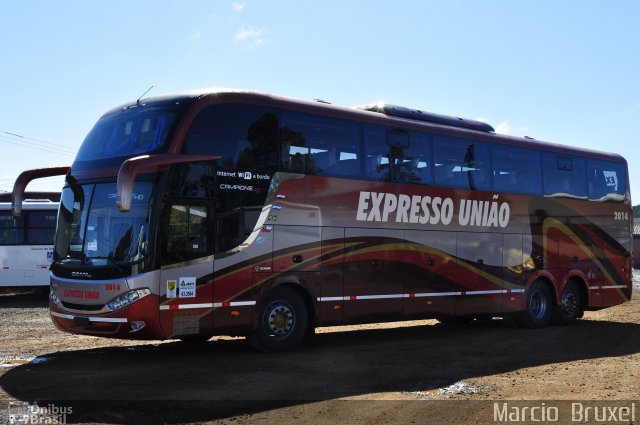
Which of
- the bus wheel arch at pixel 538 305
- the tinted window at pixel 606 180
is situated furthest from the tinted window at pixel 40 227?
the tinted window at pixel 606 180

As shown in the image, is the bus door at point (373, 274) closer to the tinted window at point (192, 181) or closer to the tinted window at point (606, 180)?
the tinted window at point (192, 181)

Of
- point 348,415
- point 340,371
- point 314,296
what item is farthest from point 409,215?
point 348,415

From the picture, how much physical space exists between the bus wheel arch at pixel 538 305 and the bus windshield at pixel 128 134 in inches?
396

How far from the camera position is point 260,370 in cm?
1111

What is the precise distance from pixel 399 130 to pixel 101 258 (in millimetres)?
6499

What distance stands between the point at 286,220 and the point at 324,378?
350cm

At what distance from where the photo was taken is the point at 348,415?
827 cm

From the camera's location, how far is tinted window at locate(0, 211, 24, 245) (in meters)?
25.1

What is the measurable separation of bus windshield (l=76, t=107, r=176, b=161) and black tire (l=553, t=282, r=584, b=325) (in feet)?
37.5

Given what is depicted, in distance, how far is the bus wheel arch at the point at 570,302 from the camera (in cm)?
1928

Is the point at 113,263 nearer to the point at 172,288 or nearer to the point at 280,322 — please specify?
the point at 172,288

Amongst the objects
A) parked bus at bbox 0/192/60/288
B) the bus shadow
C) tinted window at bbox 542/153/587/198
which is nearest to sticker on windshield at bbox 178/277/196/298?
the bus shadow

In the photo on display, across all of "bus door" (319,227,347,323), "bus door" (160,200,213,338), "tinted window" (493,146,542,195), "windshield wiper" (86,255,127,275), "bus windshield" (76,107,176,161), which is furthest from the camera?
"tinted window" (493,146,542,195)

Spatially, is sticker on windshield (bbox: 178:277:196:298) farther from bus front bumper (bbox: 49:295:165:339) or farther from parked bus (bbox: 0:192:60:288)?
parked bus (bbox: 0:192:60:288)
